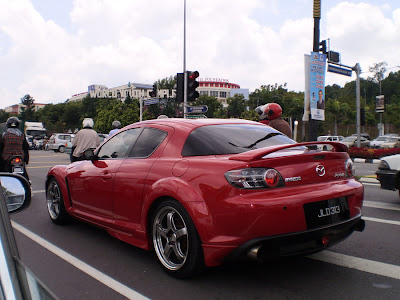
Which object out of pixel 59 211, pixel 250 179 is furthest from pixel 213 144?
pixel 59 211

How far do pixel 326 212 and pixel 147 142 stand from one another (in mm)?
1932

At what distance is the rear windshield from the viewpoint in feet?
11.4

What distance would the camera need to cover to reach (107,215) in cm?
417

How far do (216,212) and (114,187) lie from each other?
1.52m

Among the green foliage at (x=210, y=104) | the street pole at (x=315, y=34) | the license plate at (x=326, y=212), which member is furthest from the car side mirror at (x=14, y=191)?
the green foliage at (x=210, y=104)

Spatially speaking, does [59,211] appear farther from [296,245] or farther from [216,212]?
[296,245]

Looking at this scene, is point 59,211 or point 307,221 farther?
point 59,211

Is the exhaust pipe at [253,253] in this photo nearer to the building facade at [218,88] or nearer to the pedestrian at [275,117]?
the pedestrian at [275,117]

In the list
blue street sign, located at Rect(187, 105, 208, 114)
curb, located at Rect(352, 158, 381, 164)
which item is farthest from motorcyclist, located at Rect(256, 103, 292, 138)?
curb, located at Rect(352, 158, 381, 164)

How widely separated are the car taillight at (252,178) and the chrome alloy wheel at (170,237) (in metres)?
0.61

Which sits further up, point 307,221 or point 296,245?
point 307,221

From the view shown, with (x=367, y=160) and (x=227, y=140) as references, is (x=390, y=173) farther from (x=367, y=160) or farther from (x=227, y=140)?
(x=367, y=160)

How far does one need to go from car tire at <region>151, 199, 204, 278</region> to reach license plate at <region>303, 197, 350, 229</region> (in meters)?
0.90

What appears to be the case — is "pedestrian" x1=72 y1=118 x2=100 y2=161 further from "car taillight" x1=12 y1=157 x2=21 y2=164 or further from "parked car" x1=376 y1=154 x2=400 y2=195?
"parked car" x1=376 y1=154 x2=400 y2=195
